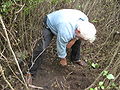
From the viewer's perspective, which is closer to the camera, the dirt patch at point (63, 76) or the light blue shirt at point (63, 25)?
the light blue shirt at point (63, 25)

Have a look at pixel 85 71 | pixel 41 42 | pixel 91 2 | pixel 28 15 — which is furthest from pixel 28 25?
pixel 91 2

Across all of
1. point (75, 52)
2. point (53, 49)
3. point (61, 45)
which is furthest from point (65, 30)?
point (53, 49)

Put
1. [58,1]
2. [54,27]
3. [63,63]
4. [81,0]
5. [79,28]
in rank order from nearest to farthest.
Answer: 1. [79,28]
2. [54,27]
3. [63,63]
4. [58,1]
5. [81,0]

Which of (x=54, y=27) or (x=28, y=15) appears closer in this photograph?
(x=54, y=27)

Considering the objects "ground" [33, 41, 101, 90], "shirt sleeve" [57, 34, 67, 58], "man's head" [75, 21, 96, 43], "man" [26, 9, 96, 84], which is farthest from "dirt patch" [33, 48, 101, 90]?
"man's head" [75, 21, 96, 43]

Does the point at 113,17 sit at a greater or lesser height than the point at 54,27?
lesser

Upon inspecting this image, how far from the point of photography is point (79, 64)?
4.05 m

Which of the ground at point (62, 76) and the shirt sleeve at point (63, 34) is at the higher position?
the shirt sleeve at point (63, 34)

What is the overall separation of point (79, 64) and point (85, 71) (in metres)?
0.23

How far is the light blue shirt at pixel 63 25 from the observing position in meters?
3.12

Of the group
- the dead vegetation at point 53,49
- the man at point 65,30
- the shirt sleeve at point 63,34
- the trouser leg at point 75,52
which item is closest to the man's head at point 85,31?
the man at point 65,30

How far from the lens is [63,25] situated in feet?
10.2

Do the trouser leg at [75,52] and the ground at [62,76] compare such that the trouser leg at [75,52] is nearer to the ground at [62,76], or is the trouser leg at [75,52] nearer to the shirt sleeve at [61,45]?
the ground at [62,76]

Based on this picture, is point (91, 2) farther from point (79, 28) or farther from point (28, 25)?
point (79, 28)
